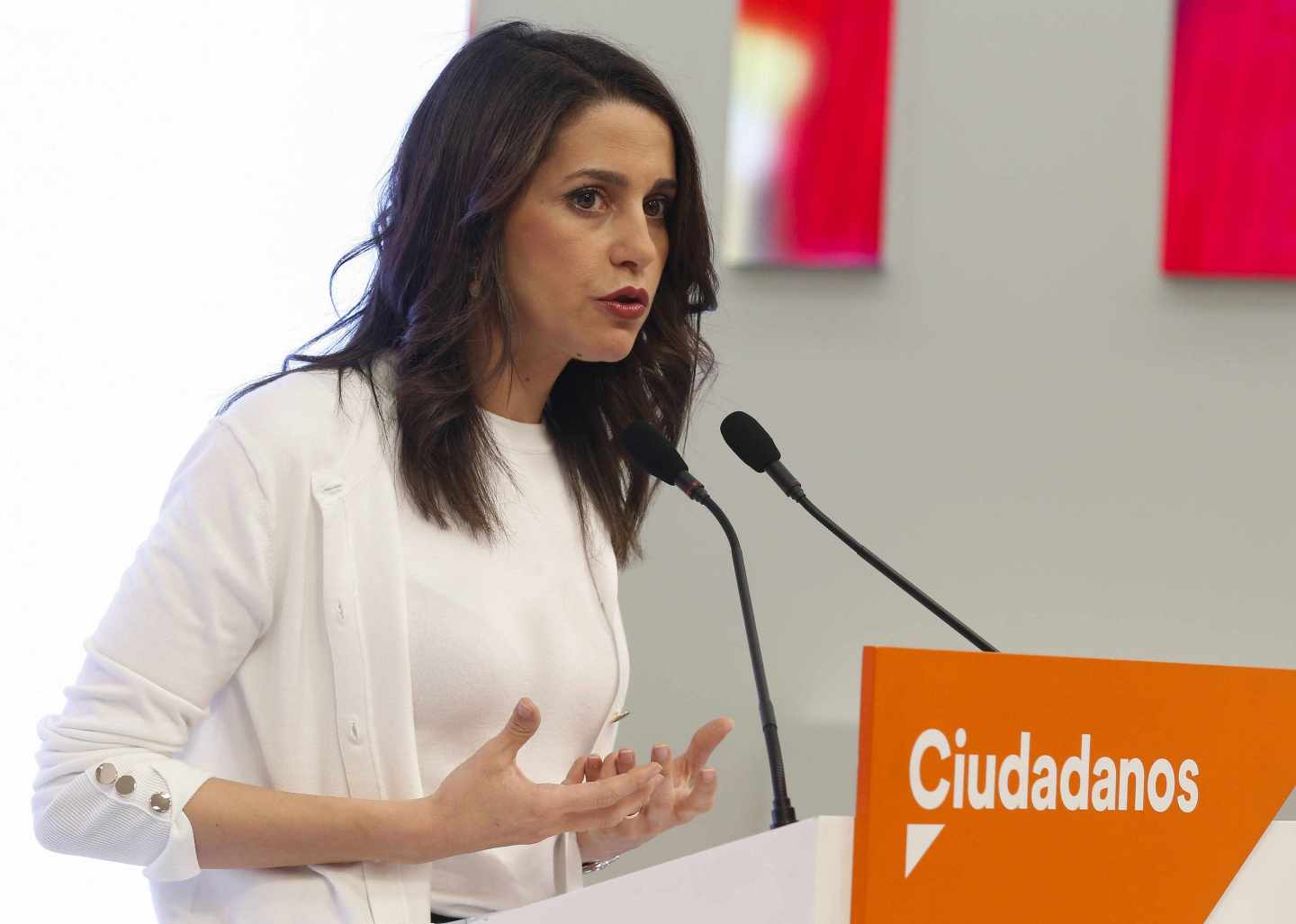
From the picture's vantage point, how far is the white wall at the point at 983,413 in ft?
8.57

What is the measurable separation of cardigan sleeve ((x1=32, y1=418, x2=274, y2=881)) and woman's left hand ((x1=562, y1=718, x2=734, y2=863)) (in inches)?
15.8

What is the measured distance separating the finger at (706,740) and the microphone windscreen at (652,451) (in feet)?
1.03

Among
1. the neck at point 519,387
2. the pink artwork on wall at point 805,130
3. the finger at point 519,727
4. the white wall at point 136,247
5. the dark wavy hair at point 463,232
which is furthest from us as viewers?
the pink artwork on wall at point 805,130

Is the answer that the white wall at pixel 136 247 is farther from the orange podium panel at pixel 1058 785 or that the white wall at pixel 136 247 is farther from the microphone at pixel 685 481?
the orange podium panel at pixel 1058 785

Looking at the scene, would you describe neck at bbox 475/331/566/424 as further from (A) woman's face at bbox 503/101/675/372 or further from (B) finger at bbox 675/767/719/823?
(B) finger at bbox 675/767/719/823

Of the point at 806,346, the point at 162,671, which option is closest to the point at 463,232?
the point at 162,671

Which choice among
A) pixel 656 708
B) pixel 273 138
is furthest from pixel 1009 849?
pixel 273 138

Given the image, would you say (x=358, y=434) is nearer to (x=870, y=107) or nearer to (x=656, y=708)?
(x=656, y=708)

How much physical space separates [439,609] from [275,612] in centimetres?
18

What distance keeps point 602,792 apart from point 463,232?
72cm

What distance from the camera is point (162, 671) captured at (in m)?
1.28

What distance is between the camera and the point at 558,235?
158cm

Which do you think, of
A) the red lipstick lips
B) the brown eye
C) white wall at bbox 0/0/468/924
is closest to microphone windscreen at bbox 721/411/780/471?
the red lipstick lips

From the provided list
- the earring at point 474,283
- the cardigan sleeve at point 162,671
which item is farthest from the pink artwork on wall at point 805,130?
the cardigan sleeve at point 162,671
